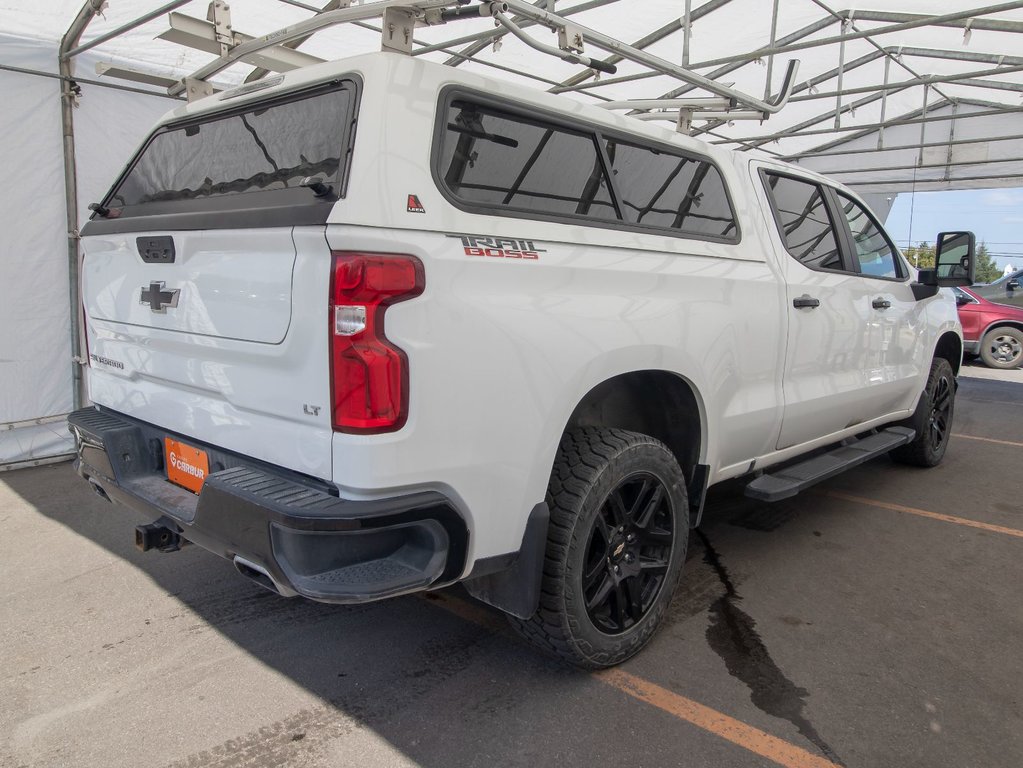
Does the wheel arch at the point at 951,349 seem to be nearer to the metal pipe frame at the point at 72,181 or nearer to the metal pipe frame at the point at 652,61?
the metal pipe frame at the point at 652,61

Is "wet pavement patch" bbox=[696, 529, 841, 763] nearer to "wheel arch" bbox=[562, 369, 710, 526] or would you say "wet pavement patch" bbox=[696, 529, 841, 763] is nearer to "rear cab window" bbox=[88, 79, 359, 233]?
"wheel arch" bbox=[562, 369, 710, 526]

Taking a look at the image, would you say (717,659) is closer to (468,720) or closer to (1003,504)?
(468,720)

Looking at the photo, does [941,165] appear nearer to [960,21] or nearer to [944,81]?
[944,81]

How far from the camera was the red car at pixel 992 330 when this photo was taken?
12.1 meters

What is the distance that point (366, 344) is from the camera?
77.9 inches

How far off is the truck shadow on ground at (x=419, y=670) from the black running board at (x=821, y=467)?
512 mm

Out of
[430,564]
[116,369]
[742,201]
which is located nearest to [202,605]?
[116,369]

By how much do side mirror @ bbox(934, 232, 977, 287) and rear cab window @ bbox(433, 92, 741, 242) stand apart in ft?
7.46

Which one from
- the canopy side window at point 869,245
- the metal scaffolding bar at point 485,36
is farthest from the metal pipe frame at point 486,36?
the canopy side window at point 869,245

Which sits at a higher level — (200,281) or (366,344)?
(200,281)

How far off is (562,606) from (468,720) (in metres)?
0.50

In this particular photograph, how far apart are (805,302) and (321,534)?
8.70ft

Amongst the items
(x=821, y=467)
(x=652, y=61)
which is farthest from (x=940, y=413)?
(x=652, y=61)

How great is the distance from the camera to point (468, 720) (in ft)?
8.28
